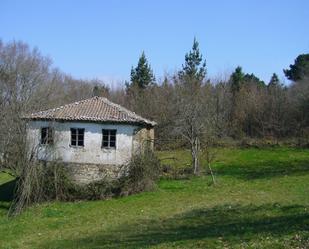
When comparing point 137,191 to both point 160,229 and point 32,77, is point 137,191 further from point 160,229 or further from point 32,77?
point 32,77

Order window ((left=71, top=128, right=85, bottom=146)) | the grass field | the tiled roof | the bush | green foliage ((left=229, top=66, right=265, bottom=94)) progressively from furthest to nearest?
green foliage ((left=229, top=66, right=265, bottom=94))
window ((left=71, top=128, right=85, bottom=146))
the tiled roof
the bush
the grass field

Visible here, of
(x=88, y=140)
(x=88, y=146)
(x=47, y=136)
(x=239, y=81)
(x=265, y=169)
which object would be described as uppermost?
(x=239, y=81)

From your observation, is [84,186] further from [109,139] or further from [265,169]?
[265,169]

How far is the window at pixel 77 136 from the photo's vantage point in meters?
31.9

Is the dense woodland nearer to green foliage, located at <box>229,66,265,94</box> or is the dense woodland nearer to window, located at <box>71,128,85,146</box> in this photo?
Result: green foliage, located at <box>229,66,265,94</box>

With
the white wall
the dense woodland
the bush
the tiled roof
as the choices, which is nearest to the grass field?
the bush

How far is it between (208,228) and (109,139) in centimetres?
1596

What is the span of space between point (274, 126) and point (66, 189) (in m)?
33.4

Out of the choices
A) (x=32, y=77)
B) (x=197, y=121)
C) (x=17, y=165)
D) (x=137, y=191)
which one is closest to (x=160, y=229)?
(x=137, y=191)

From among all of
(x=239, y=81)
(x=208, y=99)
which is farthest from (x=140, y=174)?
(x=239, y=81)

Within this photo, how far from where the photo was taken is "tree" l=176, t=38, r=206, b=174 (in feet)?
118

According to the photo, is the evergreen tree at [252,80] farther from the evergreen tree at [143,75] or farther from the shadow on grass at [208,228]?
the shadow on grass at [208,228]

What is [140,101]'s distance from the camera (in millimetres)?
60031

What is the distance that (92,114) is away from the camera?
105 ft
